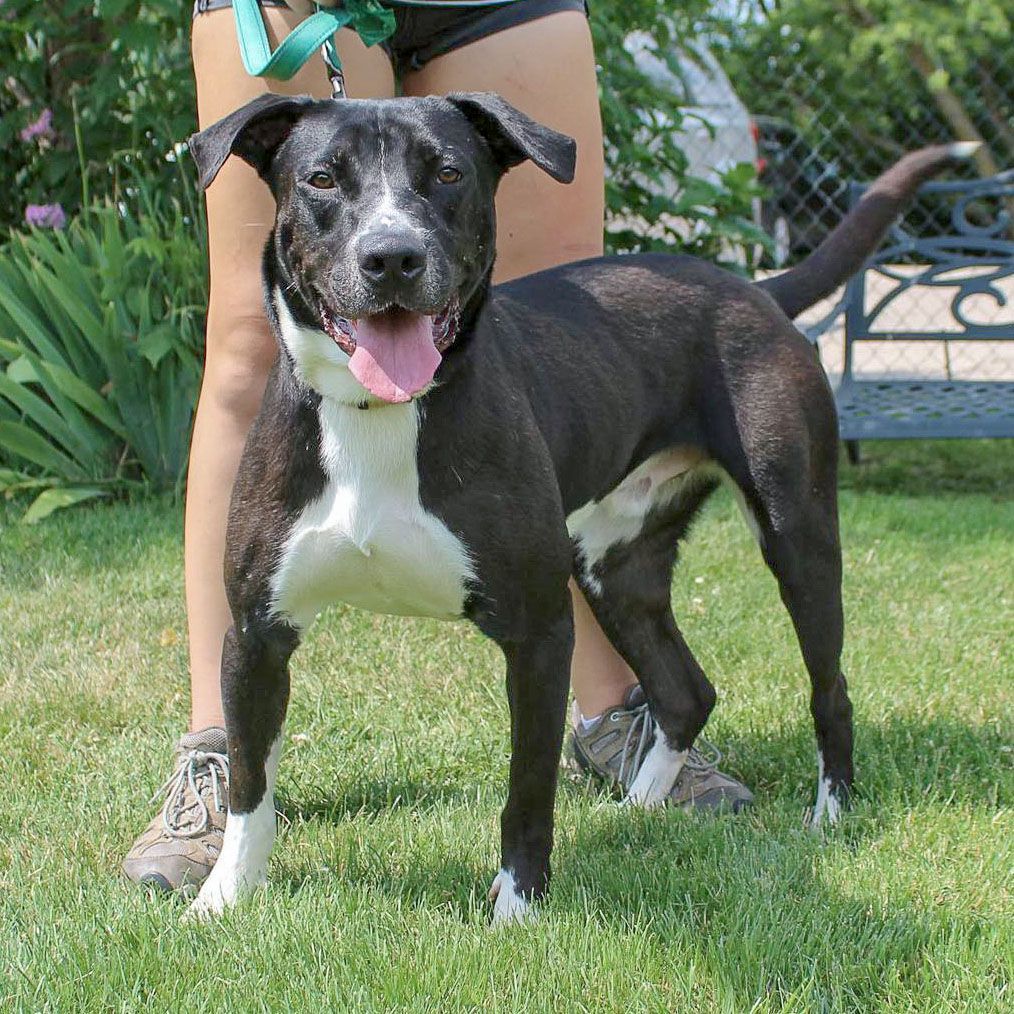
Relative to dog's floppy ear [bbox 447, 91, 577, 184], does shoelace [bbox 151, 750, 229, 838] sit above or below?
below

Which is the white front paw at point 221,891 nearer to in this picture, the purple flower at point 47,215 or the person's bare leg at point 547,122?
the person's bare leg at point 547,122

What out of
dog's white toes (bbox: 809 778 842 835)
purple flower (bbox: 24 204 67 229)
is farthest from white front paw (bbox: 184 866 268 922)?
purple flower (bbox: 24 204 67 229)

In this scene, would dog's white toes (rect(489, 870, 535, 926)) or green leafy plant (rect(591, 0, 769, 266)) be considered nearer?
dog's white toes (rect(489, 870, 535, 926))

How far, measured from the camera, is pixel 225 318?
2949mm

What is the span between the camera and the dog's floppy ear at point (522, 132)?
2.44 meters

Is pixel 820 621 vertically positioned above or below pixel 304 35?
below

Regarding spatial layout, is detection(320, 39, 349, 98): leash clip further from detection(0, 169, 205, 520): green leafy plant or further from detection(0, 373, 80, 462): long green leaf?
detection(0, 373, 80, 462): long green leaf

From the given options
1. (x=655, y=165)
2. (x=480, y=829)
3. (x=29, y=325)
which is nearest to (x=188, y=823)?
(x=480, y=829)

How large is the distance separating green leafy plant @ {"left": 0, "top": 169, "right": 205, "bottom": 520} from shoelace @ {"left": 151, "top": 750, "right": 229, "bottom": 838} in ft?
8.44

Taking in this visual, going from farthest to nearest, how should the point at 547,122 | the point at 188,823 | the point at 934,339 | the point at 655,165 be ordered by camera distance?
the point at 934,339 → the point at 655,165 → the point at 547,122 → the point at 188,823

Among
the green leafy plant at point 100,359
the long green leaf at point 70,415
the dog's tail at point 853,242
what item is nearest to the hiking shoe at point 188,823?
the dog's tail at point 853,242

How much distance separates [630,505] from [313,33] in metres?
1.31

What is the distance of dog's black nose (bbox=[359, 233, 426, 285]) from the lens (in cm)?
222

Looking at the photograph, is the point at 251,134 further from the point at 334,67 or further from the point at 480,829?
the point at 480,829
